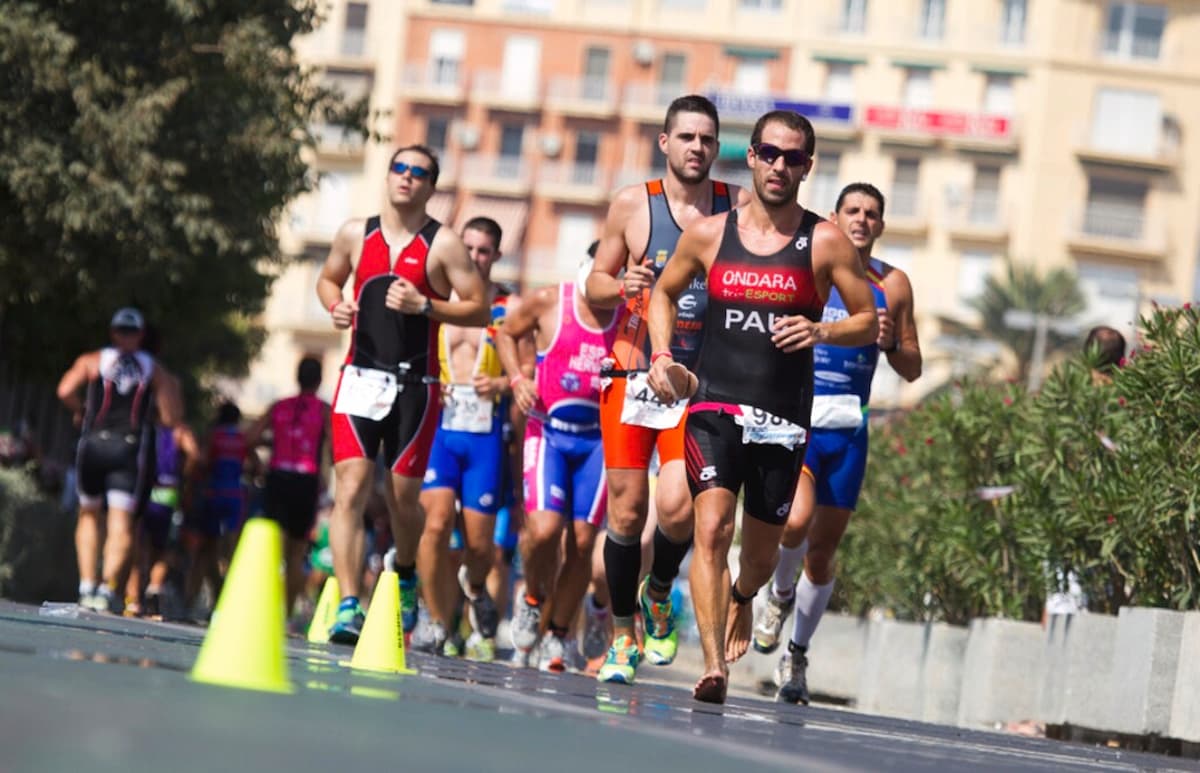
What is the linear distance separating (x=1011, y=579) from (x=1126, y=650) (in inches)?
209

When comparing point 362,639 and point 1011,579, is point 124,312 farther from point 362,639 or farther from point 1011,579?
point 362,639

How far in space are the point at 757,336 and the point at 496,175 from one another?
81578mm

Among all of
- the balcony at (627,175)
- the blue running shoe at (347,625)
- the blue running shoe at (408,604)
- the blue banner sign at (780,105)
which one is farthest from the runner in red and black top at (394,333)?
the balcony at (627,175)

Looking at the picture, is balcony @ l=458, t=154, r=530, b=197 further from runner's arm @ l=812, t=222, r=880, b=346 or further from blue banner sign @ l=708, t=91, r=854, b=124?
runner's arm @ l=812, t=222, r=880, b=346

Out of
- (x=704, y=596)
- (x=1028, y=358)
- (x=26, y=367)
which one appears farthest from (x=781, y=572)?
(x=1028, y=358)

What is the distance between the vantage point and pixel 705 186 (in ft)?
38.7

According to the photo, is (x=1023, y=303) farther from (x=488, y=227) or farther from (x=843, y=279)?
(x=843, y=279)

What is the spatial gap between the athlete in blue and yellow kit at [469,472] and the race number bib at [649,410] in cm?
303

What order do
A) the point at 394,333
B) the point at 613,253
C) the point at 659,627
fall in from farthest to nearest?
the point at 394,333 < the point at 613,253 < the point at 659,627

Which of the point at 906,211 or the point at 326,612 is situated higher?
the point at 906,211

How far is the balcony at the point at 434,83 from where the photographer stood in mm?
91688

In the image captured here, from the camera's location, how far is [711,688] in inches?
399

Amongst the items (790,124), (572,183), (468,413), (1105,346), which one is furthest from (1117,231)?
(790,124)

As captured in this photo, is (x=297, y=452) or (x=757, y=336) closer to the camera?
(x=757, y=336)
